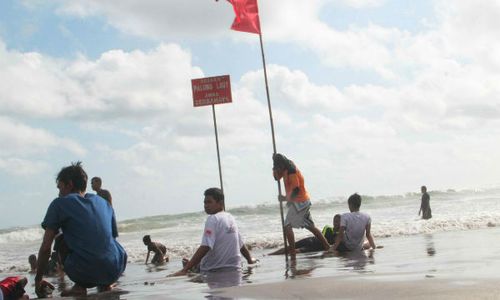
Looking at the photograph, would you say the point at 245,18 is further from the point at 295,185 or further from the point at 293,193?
the point at 293,193

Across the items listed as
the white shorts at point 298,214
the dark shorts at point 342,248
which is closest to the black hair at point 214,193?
the white shorts at point 298,214

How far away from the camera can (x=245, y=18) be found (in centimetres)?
1234

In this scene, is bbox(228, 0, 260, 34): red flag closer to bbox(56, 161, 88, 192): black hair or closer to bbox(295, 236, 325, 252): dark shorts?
bbox(295, 236, 325, 252): dark shorts

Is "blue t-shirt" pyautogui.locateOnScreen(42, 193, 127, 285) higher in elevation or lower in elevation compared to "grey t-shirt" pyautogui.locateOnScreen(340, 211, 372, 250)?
higher

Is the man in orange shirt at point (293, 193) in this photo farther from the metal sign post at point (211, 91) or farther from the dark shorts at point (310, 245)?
the metal sign post at point (211, 91)

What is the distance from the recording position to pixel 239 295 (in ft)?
17.0

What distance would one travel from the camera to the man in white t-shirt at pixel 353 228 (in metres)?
10.4

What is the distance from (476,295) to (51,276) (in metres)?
9.22

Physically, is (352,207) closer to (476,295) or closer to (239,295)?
(239,295)

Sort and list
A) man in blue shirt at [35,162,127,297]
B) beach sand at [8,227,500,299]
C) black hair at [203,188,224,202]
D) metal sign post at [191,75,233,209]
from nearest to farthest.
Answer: beach sand at [8,227,500,299]
man in blue shirt at [35,162,127,297]
black hair at [203,188,224,202]
metal sign post at [191,75,233,209]

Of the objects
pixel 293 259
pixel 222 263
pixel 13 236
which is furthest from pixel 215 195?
pixel 13 236

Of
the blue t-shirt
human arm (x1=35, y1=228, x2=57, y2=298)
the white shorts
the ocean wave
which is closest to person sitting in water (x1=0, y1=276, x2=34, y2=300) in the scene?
human arm (x1=35, y1=228, x2=57, y2=298)

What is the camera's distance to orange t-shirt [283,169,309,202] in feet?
34.9

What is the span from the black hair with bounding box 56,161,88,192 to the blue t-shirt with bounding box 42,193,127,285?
0.12 metres
